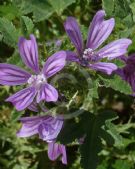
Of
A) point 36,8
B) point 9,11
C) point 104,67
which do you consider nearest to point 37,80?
point 104,67

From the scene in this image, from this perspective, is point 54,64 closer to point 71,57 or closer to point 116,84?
point 71,57

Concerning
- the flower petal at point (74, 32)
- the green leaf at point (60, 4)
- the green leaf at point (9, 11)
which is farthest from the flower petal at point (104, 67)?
the green leaf at point (9, 11)

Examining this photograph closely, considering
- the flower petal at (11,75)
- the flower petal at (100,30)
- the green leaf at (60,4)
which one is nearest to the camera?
the flower petal at (11,75)

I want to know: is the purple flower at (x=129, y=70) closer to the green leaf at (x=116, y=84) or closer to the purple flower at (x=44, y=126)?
the green leaf at (x=116, y=84)

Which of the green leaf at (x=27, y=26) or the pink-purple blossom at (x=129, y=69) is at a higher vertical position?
the green leaf at (x=27, y=26)

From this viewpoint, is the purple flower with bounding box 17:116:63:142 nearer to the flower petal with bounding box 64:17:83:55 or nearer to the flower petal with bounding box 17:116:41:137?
the flower petal with bounding box 17:116:41:137

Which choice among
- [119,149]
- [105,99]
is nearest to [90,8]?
[105,99]

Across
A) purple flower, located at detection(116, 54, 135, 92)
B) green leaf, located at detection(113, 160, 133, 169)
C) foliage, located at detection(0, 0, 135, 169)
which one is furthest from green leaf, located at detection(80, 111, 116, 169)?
green leaf, located at detection(113, 160, 133, 169)
